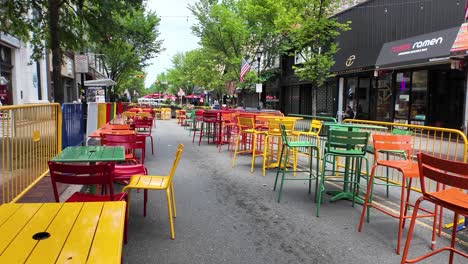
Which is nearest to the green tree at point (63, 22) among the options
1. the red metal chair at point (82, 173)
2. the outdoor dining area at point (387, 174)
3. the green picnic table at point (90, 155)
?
the outdoor dining area at point (387, 174)

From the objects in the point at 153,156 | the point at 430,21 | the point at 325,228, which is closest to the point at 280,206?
the point at 325,228

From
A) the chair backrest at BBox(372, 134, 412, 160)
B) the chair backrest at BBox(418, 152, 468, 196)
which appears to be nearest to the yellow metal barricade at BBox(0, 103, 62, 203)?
the chair backrest at BBox(418, 152, 468, 196)

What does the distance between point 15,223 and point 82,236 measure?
0.52 metres

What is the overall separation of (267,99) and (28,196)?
1274 inches

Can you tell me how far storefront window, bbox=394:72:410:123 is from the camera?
18.2 metres

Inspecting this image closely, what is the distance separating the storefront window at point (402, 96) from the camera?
18250mm

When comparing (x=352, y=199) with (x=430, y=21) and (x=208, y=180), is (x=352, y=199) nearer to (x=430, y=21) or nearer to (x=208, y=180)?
(x=208, y=180)

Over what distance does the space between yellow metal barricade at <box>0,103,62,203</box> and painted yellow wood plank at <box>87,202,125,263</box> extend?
9.14 ft

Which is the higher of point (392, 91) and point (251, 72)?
point (251, 72)

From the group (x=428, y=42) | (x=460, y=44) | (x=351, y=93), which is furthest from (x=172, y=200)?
(x=351, y=93)

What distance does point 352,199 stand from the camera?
6.09 m

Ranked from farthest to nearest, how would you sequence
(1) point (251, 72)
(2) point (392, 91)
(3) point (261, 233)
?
(1) point (251, 72)
(2) point (392, 91)
(3) point (261, 233)

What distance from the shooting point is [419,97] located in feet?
57.6

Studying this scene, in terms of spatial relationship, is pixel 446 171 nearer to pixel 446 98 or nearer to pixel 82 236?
pixel 82 236
